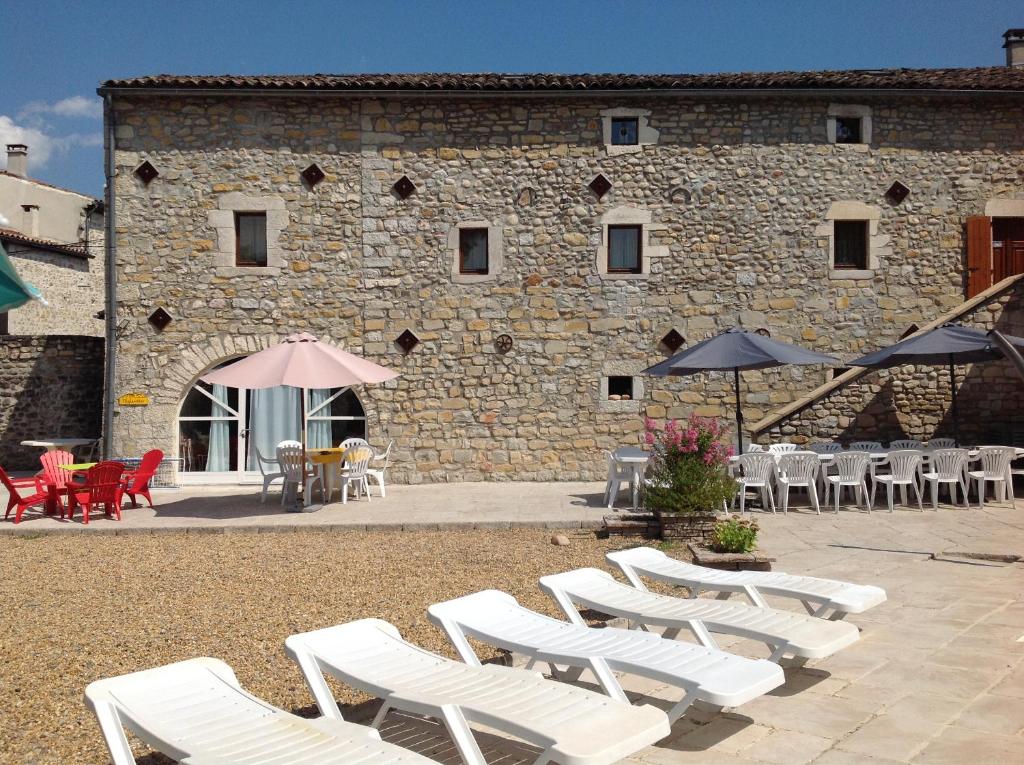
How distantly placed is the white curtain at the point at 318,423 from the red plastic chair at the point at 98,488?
3554 millimetres

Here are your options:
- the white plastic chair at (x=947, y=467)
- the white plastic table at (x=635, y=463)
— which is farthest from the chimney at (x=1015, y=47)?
the white plastic table at (x=635, y=463)

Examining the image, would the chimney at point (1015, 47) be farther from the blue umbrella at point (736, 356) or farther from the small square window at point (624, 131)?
the blue umbrella at point (736, 356)

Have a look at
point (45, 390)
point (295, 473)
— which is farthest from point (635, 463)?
point (45, 390)

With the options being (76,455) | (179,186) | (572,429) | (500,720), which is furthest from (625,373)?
(500,720)

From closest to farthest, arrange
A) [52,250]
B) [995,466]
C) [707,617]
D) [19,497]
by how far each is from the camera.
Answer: [707,617] < [19,497] < [995,466] < [52,250]

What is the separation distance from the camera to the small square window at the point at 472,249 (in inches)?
485

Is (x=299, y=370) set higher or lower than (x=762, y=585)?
higher

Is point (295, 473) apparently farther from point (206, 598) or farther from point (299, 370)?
point (206, 598)

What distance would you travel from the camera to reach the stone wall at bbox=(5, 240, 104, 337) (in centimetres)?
1838

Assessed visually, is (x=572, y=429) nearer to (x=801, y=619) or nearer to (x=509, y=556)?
(x=509, y=556)

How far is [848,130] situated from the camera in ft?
40.6

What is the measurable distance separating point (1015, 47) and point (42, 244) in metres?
19.4

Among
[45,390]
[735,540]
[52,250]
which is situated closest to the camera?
[735,540]

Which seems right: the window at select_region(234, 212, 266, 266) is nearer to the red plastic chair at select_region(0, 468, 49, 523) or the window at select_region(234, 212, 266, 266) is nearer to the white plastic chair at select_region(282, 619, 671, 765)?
the red plastic chair at select_region(0, 468, 49, 523)
